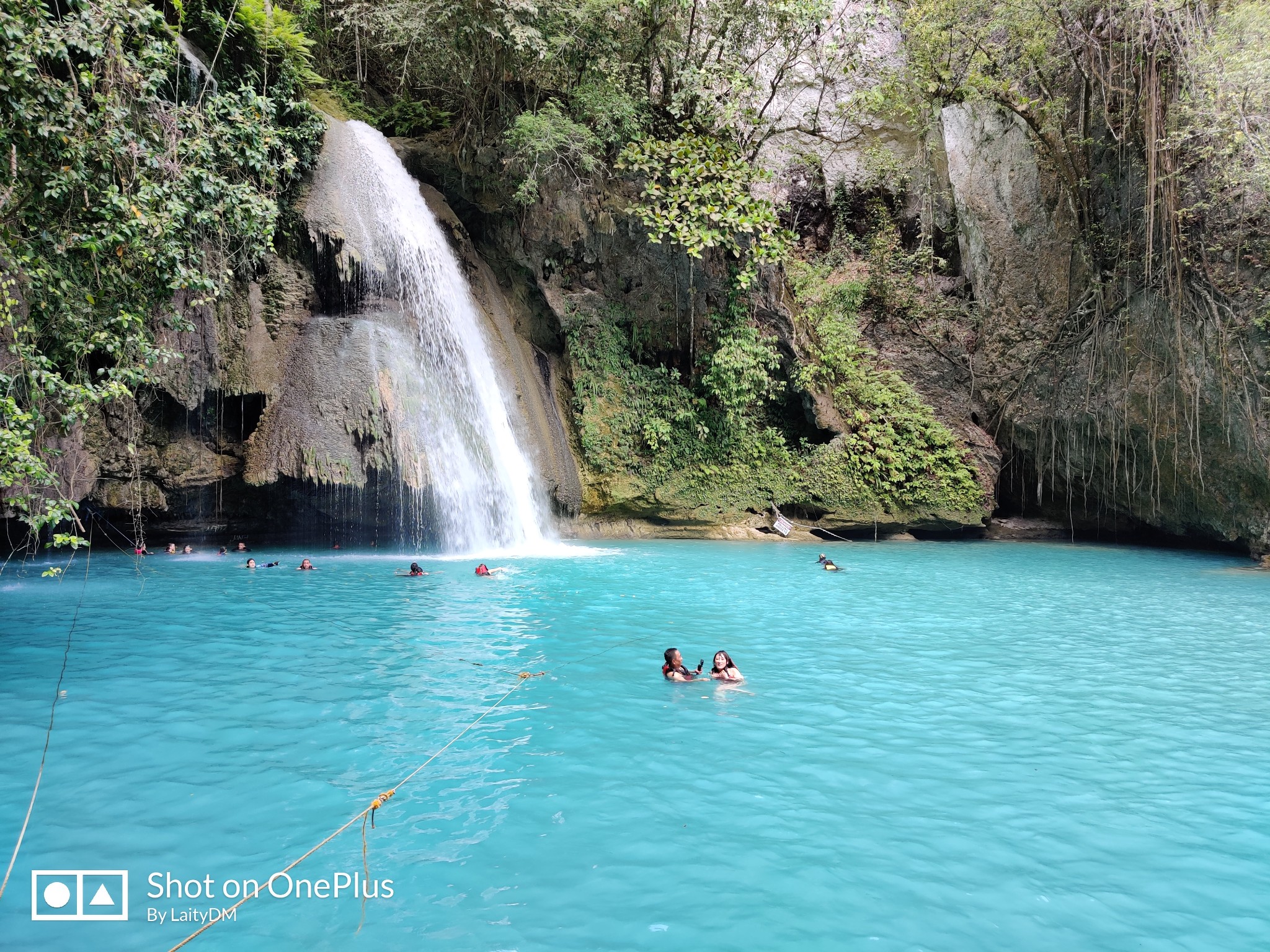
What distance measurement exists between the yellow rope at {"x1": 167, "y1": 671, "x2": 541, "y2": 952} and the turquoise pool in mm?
57

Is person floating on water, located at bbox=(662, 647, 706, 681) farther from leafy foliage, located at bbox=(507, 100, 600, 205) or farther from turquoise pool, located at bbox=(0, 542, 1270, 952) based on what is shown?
leafy foliage, located at bbox=(507, 100, 600, 205)

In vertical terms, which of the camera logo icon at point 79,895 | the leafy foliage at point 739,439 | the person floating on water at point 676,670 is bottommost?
the camera logo icon at point 79,895

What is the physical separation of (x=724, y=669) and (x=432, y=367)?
A: 31.1 ft

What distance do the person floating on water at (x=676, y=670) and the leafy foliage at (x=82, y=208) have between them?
4.64 meters

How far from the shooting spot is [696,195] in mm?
16219

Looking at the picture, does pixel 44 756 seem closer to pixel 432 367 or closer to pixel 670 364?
pixel 432 367

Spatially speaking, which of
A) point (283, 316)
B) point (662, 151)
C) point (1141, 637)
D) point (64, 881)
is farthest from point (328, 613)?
point (662, 151)

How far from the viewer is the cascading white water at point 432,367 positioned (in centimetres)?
1331

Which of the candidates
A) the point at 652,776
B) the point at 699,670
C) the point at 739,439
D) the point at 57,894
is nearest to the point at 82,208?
the point at 57,894

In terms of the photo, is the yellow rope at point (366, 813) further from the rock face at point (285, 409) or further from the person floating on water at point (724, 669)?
the rock face at point (285, 409)

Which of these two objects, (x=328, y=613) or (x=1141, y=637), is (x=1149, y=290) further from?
(x=328, y=613)

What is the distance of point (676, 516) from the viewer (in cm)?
1759

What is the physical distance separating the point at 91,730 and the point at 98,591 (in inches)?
230

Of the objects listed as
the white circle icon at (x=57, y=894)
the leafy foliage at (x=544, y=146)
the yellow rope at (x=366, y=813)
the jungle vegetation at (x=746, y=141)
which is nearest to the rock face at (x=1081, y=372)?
the jungle vegetation at (x=746, y=141)
